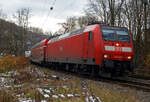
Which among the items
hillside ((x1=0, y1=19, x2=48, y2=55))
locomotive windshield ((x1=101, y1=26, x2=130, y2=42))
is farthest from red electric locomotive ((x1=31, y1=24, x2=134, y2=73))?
hillside ((x1=0, y1=19, x2=48, y2=55))

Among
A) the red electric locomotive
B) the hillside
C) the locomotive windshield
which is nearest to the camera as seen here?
the red electric locomotive

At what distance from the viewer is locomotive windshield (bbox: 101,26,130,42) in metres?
11.7

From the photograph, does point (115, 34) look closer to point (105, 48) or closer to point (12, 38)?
point (105, 48)

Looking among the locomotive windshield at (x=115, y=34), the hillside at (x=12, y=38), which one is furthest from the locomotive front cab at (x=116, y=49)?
the hillside at (x=12, y=38)

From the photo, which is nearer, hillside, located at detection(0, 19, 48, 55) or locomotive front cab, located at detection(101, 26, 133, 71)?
locomotive front cab, located at detection(101, 26, 133, 71)

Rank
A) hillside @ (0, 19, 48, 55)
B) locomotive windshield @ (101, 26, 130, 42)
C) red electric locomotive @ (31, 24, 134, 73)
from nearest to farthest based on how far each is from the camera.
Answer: red electric locomotive @ (31, 24, 134, 73), locomotive windshield @ (101, 26, 130, 42), hillside @ (0, 19, 48, 55)

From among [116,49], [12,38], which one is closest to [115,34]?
[116,49]

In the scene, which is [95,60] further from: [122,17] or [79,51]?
[122,17]

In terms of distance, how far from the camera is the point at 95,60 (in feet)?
37.4

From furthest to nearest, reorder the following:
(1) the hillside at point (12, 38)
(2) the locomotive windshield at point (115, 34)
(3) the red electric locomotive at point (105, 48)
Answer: (1) the hillside at point (12, 38), (2) the locomotive windshield at point (115, 34), (3) the red electric locomotive at point (105, 48)

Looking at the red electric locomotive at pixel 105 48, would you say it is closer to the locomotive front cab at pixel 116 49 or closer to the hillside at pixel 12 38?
the locomotive front cab at pixel 116 49

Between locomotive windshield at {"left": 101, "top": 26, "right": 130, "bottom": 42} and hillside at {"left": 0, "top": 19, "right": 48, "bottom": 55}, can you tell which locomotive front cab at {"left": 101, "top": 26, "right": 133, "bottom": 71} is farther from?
hillside at {"left": 0, "top": 19, "right": 48, "bottom": 55}

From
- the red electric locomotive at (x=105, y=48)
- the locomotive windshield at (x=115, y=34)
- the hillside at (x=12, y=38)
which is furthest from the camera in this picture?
the hillside at (x=12, y=38)

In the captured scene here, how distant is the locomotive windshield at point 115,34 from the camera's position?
11703 mm
